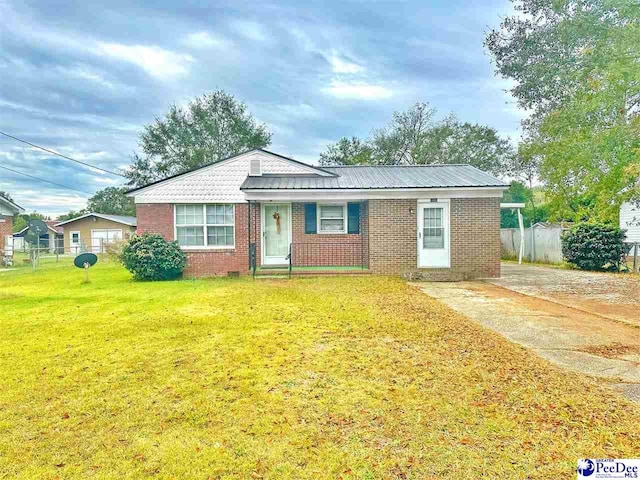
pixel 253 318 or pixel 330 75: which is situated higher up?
A: pixel 330 75

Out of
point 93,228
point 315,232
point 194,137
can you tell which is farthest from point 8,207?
point 315,232

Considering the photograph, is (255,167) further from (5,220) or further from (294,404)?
(5,220)

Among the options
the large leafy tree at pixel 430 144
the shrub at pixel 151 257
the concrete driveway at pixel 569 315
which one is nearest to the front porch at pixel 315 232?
the shrub at pixel 151 257

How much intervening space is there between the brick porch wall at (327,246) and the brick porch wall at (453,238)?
859 mm

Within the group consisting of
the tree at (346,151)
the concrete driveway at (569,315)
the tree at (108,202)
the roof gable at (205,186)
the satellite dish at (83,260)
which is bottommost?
the concrete driveway at (569,315)

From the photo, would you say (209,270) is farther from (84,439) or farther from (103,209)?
(103,209)

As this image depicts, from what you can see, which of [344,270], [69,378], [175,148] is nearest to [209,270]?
[344,270]

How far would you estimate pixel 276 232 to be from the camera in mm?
13797

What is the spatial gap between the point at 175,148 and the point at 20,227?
3750 cm

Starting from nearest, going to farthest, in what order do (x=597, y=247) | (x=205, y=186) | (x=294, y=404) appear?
(x=294, y=404) → (x=205, y=186) → (x=597, y=247)

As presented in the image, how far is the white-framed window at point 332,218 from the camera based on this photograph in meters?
13.5

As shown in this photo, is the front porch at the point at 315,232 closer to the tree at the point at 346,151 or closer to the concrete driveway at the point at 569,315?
the concrete driveway at the point at 569,315

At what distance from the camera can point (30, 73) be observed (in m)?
20.0

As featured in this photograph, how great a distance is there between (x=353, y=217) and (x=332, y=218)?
0.74 m
